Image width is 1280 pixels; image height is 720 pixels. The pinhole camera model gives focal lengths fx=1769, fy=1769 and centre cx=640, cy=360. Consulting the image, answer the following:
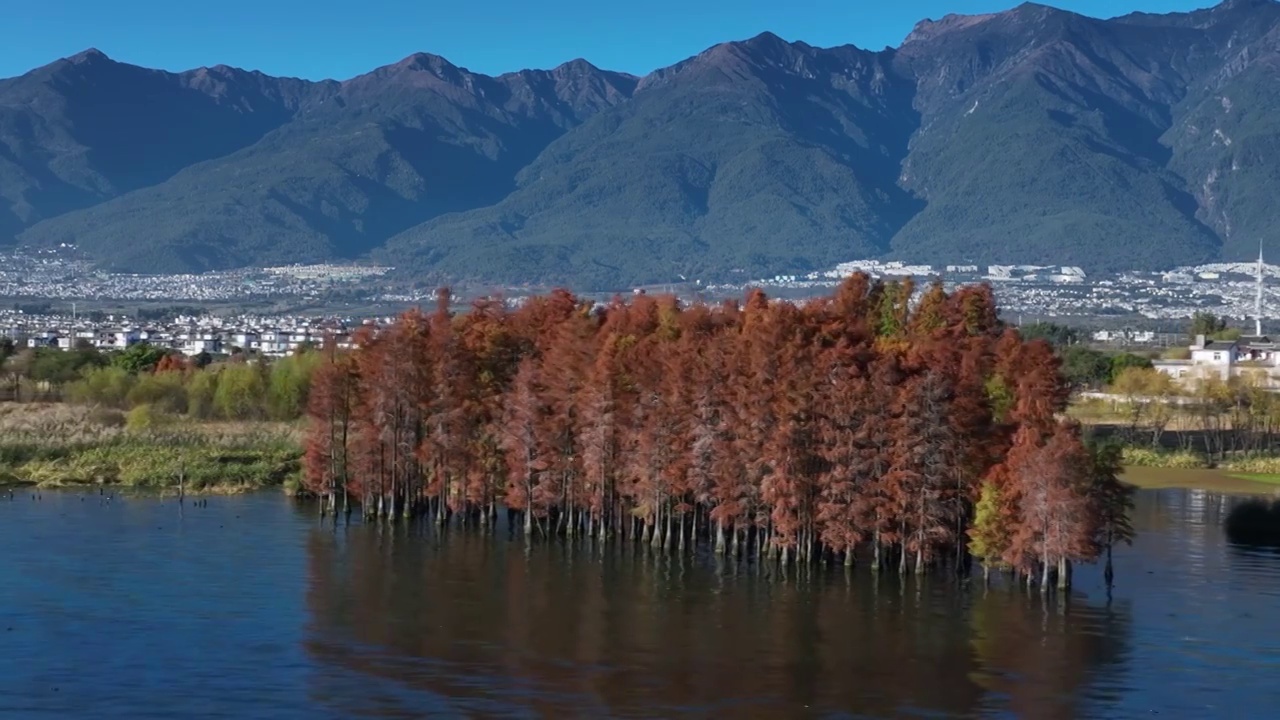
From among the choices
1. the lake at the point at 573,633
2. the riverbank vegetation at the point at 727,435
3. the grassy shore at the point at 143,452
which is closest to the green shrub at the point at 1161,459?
the riverbank vegetation at the point at 727,435

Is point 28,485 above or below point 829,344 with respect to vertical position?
below

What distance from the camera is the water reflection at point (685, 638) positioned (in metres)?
41.8

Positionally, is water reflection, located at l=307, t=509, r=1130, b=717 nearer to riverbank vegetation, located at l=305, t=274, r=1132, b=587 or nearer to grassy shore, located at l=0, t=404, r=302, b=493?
riverbank vegetation, located at l=305, t=274, r=1132, b=587

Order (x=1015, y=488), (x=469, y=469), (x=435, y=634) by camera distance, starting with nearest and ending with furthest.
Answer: (x=435, y=634)
(x=1015, y=488)
(x=469, y=469)

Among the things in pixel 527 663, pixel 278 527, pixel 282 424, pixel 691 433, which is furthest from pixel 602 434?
pixel 282 424

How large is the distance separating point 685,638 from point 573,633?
314cm

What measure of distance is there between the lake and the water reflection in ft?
0.39

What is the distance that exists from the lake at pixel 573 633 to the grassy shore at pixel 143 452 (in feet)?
48.8

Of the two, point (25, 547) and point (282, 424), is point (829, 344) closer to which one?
point (25, 547)

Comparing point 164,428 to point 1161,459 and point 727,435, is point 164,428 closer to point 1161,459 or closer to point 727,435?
point 727,435

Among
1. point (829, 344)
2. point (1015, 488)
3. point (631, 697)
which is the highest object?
point (829, 344)

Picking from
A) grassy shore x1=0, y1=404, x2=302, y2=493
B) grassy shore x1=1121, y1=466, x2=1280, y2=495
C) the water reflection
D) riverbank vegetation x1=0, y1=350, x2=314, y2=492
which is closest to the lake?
the water reflection

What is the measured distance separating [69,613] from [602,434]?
21.4 m

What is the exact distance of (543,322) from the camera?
75.9 meters
